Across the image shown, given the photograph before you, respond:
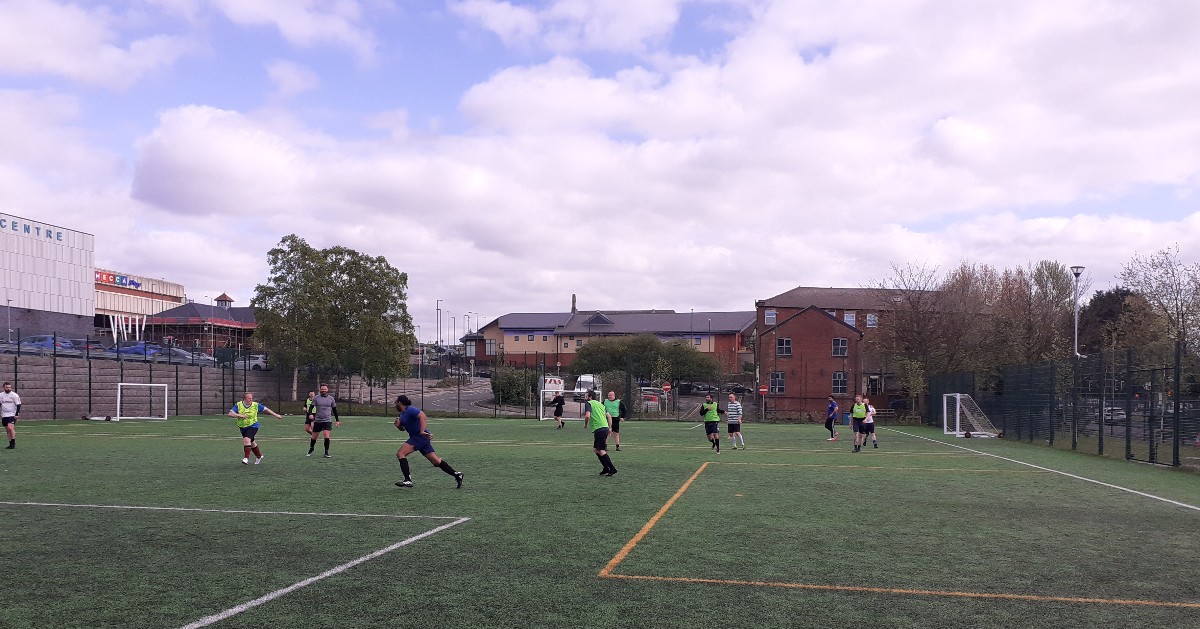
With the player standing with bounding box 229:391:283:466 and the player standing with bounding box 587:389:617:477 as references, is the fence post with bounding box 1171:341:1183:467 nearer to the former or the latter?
the player standing with bounding box 587:389:617:477

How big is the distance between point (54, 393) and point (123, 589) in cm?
3943

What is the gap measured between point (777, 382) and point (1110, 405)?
51347mm

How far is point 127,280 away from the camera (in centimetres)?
12600

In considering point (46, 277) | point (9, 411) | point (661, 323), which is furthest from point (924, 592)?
point (661, 323)

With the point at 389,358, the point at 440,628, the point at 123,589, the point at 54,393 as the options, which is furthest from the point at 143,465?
the point at 389,358

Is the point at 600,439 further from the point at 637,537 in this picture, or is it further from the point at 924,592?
the point at 924,592

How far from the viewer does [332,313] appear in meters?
60.2

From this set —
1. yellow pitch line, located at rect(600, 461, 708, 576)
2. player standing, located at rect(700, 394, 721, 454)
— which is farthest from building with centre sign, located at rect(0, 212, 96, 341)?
yellow pitch line, located at rect(600, 461, 708, 576)

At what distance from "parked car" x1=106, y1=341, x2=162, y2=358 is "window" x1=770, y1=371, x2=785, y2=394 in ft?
159

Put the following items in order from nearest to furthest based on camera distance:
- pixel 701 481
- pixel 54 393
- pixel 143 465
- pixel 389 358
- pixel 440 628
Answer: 1. pixel 440 628
2. pixel 701 481
3. pixel 143 465
4. pixel 54 393
5. pixel 389 358

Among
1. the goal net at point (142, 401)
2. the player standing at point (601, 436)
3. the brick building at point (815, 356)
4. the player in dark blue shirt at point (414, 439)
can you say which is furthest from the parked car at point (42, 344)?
the brick building at point (815, 356)

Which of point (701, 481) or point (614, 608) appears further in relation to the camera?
point (701, 481)

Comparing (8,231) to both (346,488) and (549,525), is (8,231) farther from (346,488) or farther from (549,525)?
(549,525)

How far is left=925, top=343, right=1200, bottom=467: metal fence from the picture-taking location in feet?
75.6
